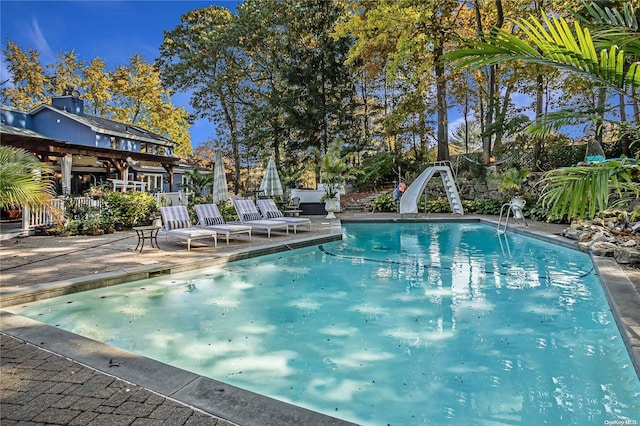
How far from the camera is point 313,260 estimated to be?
8.98 metres

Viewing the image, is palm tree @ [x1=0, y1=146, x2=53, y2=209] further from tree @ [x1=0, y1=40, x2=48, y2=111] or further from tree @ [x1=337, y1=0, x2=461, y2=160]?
tree @ [x1=0, y1=40, x2=48, y2=111]

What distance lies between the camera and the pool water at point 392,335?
328cm

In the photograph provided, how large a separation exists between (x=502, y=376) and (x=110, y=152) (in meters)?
17.3

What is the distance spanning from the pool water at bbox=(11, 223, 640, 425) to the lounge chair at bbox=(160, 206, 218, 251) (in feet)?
5.53

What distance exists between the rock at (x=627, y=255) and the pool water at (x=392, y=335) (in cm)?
62

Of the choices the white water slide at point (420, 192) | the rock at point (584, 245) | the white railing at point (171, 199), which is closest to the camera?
the rock at point (584, 245)

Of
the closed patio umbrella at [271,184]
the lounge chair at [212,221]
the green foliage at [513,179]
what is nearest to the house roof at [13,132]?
the lounge chair at [212,221]

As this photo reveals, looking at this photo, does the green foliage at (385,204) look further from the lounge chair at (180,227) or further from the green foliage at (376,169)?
the lounge chair at (180,227)

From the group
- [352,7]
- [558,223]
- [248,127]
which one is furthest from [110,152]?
[558,223]

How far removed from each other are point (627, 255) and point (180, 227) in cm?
1033

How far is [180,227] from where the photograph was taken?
33.4ft

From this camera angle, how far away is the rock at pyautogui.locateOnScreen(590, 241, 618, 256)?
25.6ft

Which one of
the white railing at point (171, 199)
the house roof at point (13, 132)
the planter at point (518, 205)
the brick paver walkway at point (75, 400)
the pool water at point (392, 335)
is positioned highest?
the house roof at point (13, 132)

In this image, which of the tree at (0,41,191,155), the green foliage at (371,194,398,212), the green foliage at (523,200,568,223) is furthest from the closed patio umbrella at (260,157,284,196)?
the tree at (0,41,191,155)
